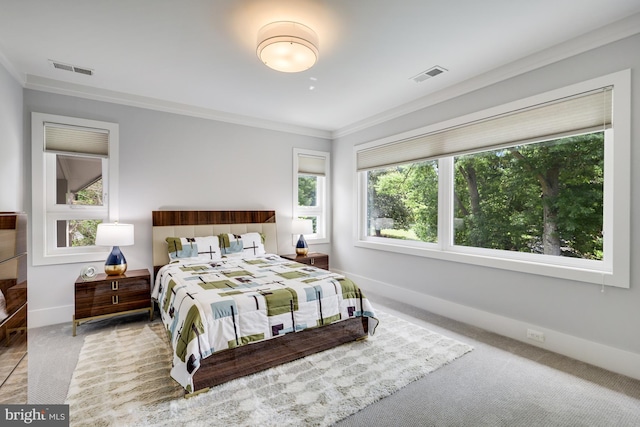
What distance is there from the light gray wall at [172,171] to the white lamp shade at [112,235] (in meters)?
0.48

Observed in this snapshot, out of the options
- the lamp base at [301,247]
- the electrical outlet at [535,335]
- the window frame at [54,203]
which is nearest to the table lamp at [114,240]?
the window frame at [54,203]

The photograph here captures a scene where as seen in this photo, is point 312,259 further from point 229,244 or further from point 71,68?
point 71,68

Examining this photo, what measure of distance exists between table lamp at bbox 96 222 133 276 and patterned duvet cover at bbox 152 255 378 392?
476mm

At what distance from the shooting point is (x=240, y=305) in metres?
2.25

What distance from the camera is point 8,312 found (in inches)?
72.4

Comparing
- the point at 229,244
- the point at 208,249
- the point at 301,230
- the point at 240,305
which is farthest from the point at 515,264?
the point at 208,249

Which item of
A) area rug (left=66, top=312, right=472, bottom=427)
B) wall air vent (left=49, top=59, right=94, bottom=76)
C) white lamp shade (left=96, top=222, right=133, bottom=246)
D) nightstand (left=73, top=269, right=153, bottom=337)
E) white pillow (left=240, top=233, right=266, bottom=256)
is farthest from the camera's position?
white pillow (left=240, top=233, right=266, bottom=256)

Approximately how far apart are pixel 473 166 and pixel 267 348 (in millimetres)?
2819

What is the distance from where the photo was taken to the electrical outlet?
2.70m

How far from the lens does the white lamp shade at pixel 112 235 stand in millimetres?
3162

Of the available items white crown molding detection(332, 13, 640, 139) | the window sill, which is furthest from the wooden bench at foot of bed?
white crown molding detection(332, 13, 640, 139)

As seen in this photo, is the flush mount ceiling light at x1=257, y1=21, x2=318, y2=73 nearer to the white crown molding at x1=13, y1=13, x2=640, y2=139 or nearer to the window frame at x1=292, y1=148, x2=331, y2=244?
the white crown molding at x1=13, y1=13, x2=640, y2=139

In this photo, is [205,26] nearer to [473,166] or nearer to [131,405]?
[131,405]

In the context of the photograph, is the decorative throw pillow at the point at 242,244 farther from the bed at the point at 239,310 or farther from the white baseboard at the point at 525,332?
the white baseboard at the point at 525,332
